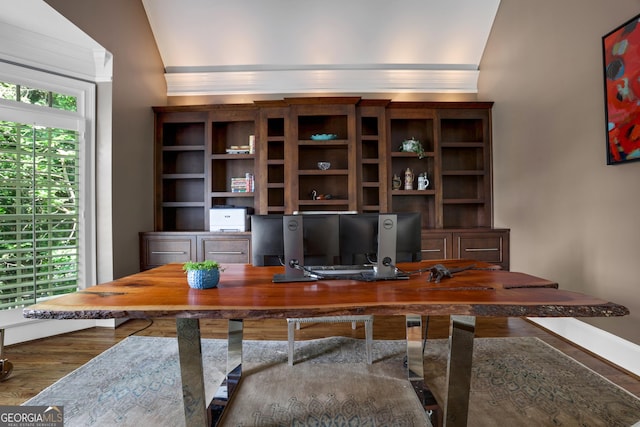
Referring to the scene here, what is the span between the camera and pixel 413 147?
3.49 m

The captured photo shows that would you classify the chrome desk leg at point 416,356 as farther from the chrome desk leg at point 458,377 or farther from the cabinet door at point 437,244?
the cabinet door at point 437,244

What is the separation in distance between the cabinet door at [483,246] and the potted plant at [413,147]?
40.3 inches

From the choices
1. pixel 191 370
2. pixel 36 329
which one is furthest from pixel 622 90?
pixel 36 329

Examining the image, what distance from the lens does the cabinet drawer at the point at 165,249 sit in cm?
325

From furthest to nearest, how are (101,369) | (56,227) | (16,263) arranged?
(56,227) → (16,263) → (101,369)

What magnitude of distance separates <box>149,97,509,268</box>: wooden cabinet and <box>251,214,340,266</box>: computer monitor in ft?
5.69

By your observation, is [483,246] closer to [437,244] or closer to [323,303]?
[437,244]

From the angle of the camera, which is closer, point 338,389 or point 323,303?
point 323,303

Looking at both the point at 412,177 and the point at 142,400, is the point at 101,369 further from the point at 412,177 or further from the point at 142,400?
the point at 412,177

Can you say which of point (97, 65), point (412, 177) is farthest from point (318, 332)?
point (97, 65)

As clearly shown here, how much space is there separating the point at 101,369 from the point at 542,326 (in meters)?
3.55

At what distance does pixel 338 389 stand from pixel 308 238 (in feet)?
3.12

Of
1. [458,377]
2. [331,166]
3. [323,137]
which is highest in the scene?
[323,137]

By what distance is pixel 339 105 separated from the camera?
3.39 metres
